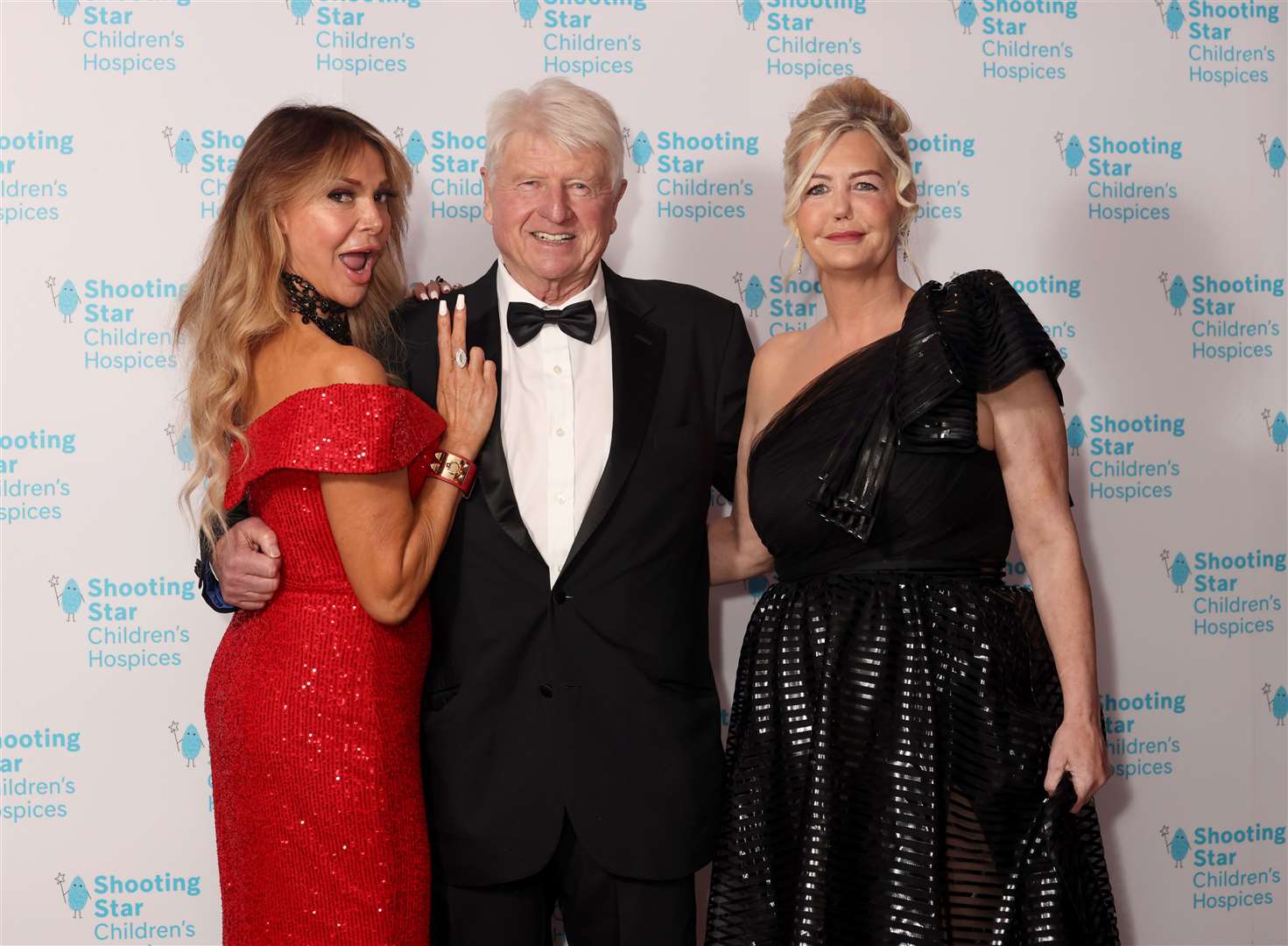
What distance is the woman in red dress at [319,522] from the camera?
1881 mm

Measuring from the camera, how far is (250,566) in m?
1.96

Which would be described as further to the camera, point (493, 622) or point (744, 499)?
point (744, 499)

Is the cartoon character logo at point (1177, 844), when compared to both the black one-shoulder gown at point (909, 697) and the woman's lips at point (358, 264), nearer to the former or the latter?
the black one-shoulder gown at point (909, 697)

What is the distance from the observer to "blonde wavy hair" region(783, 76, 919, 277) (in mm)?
2131

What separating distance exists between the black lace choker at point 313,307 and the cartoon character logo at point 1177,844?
2483 millimetres

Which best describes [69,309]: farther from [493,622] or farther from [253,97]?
[493,622]

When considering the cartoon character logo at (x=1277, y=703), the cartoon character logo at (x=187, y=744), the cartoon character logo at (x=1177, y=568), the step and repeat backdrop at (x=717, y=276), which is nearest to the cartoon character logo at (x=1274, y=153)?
the step and repeat backdrop at (x=717, y=276)

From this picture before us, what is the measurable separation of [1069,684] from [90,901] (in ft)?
7.68

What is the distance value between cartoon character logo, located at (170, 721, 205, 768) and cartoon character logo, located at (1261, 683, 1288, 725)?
2776 millimetres

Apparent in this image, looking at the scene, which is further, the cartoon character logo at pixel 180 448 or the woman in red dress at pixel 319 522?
the cartoon character logo at pixel 180 448

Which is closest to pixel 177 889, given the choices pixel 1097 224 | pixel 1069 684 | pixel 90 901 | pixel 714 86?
pixel 90 901

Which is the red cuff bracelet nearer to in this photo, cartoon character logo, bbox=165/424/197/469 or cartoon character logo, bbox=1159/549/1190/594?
cartoon character logo, bbox=165/424/197/469

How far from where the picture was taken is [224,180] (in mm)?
2818

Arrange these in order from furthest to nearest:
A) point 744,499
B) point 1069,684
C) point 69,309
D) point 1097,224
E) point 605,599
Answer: point 1097,224 → point 69,309 → point 744,499 → point 605,599 → point 1069,684
